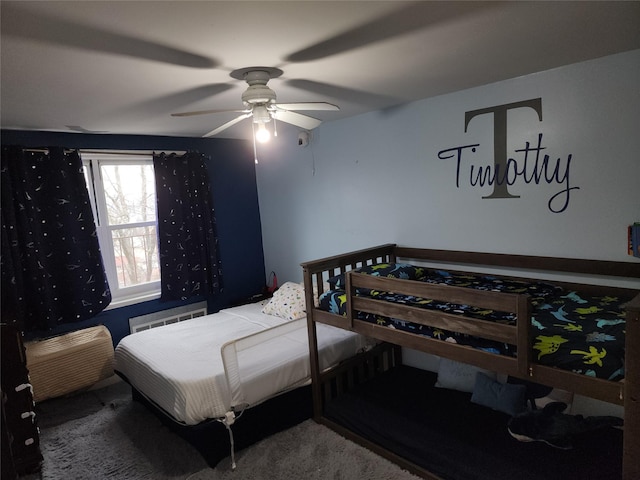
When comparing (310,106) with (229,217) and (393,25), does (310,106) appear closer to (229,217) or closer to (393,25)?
(393,25)

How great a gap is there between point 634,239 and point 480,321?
1.05 metres

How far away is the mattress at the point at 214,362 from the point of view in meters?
2.42

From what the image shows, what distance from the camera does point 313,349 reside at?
9.00 feet

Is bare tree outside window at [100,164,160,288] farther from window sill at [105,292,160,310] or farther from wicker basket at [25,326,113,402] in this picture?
wicker basket at [25,326,113,402]

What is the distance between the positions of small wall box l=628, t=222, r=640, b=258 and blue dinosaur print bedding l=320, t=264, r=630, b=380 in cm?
26

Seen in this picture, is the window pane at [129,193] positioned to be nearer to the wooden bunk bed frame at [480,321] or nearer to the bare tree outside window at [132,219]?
the bare tree outside window at [132,219]

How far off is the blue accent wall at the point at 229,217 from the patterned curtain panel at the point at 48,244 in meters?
0.33

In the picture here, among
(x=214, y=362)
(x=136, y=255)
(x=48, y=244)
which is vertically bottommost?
(x=214, y=362)

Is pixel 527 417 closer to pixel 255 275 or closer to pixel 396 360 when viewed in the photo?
pixel 396 360

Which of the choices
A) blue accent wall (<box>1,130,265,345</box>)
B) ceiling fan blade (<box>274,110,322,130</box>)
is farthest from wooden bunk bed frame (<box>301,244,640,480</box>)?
blue accent wall (<box>1,130,265,345</box>)

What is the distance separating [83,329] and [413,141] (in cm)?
306

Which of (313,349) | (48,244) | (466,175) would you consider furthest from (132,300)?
(466,175)

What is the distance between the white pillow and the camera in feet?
11.3

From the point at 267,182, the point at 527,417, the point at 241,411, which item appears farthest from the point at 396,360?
the point at 267,182
